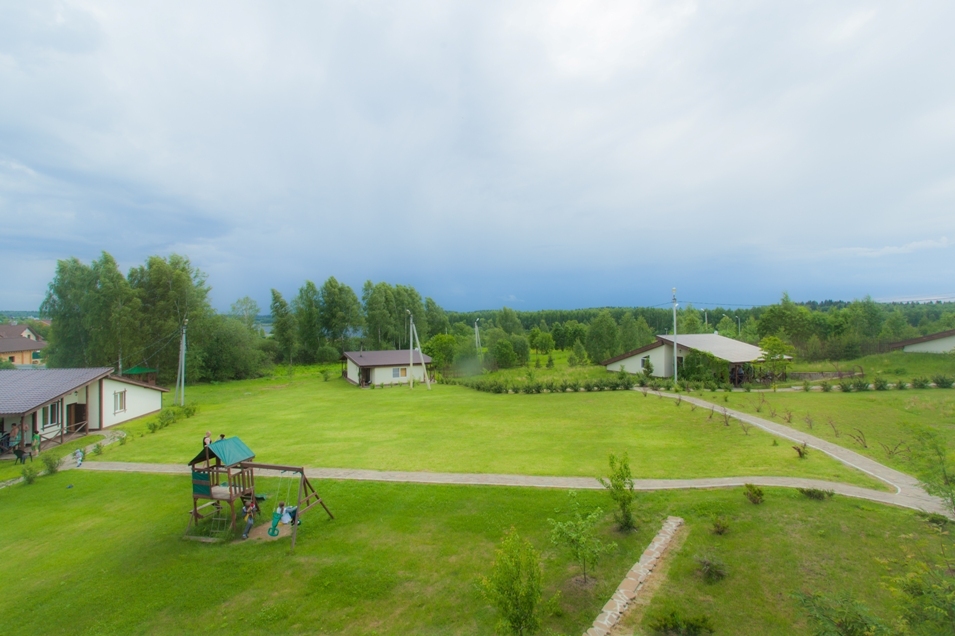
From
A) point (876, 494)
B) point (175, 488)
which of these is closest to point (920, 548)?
point (876, 494)

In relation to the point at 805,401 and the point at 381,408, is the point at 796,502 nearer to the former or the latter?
the point at 805,401

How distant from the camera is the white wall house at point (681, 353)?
31603 mm

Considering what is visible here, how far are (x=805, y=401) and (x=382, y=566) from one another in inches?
862

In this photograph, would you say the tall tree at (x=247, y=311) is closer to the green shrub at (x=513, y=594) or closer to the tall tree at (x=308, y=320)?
the tall tree at (x=308, y=320)

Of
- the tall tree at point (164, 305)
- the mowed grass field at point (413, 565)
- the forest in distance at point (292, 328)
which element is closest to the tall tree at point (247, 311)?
the forest in distance at point (292, 328)

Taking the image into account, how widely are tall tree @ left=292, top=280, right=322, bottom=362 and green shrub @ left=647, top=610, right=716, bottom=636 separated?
2431 inches

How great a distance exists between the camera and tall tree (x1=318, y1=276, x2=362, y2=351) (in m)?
61.9

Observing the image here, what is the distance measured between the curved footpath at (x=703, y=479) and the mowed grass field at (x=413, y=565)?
69 cm

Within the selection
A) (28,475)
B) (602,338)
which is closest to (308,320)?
(602,338)

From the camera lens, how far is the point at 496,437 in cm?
1691

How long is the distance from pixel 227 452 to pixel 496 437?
373 inches

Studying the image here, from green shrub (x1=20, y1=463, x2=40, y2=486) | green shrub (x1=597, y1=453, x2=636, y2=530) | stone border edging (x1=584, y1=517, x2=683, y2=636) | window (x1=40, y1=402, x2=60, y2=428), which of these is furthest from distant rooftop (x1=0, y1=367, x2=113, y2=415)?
stone border edging (x1=584, y1=517, x2=683, y2=636)

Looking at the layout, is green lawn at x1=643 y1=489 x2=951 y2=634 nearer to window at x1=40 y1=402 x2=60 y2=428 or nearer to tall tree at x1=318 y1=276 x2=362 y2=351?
window at x1=40 y1=402 x2=60 y2=428

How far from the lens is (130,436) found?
19906 mm
